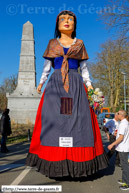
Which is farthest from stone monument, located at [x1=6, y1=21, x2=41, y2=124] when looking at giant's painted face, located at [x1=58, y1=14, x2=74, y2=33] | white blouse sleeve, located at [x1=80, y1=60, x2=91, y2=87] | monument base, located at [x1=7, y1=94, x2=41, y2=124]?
white blouse sleeve, located at [x1=80, y1=60, x2=91, y2=87]

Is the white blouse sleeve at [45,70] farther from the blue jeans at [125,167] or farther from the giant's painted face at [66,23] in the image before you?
the blue jeans at [125,167]

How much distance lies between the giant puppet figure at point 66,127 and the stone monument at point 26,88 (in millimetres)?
16128

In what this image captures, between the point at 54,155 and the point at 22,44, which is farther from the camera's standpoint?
the point at 22,44

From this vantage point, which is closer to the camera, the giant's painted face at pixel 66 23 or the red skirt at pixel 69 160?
the red skirt at pixel 69 160

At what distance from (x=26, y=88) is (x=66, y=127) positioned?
17.3 metres

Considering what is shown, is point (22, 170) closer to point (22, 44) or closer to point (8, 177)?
point (8, 177)

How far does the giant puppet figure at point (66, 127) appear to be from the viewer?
14.5ft

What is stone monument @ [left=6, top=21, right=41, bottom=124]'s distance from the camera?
69.9ft

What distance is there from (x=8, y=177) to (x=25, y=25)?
18.8 metres

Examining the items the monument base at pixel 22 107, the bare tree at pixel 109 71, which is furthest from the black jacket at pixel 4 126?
the bare tree at pixel 109 71

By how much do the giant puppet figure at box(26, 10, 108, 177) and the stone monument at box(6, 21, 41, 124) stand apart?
52.9 feet

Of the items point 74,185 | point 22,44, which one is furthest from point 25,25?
point 74,185

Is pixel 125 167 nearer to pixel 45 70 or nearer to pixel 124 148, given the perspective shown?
pixel 124 148

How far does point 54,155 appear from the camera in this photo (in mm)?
4438
